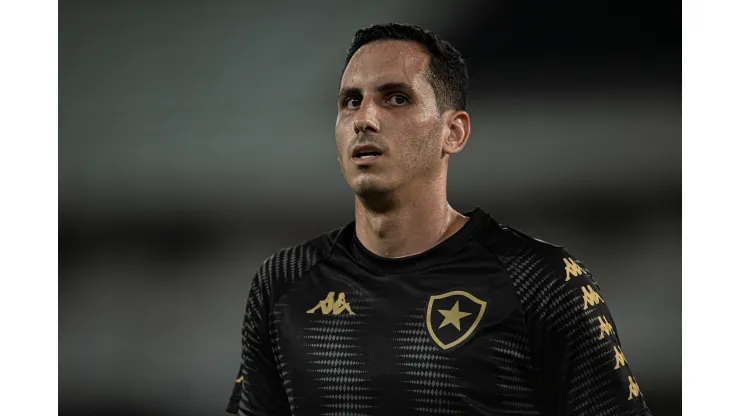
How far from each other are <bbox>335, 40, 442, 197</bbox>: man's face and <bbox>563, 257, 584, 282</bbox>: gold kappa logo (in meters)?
0.35

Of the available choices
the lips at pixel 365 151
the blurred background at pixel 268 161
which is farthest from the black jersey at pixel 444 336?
the blurred background at pixel 268 161

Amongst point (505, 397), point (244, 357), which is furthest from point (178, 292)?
point (505, 397)

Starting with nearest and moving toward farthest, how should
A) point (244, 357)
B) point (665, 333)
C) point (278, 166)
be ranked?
point (244, 357)
point (665, 333)
point (278, 166)

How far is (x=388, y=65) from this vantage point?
1.78 meters

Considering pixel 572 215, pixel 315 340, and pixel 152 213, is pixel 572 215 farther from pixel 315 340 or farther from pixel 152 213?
pixel 152 213

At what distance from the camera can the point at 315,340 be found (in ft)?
5.99

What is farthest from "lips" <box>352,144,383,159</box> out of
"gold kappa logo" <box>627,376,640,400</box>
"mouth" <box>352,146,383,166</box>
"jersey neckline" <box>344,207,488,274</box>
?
"gold kappa logo" <box>627,376,640,400</box>

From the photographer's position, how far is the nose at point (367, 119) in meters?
1.72

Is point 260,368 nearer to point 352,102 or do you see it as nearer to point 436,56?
point 352,102

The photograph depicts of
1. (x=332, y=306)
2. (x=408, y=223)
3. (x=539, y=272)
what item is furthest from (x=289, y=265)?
(x=539, y=272)

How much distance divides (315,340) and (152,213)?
1087mm

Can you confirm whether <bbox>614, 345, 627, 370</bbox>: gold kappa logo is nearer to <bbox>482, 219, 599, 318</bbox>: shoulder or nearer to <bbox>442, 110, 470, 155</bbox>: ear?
<bbox>482, 219, 599, 318</bbox>: shoulder

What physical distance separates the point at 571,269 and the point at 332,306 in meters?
0.54

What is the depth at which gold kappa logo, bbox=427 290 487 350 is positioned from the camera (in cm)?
171
